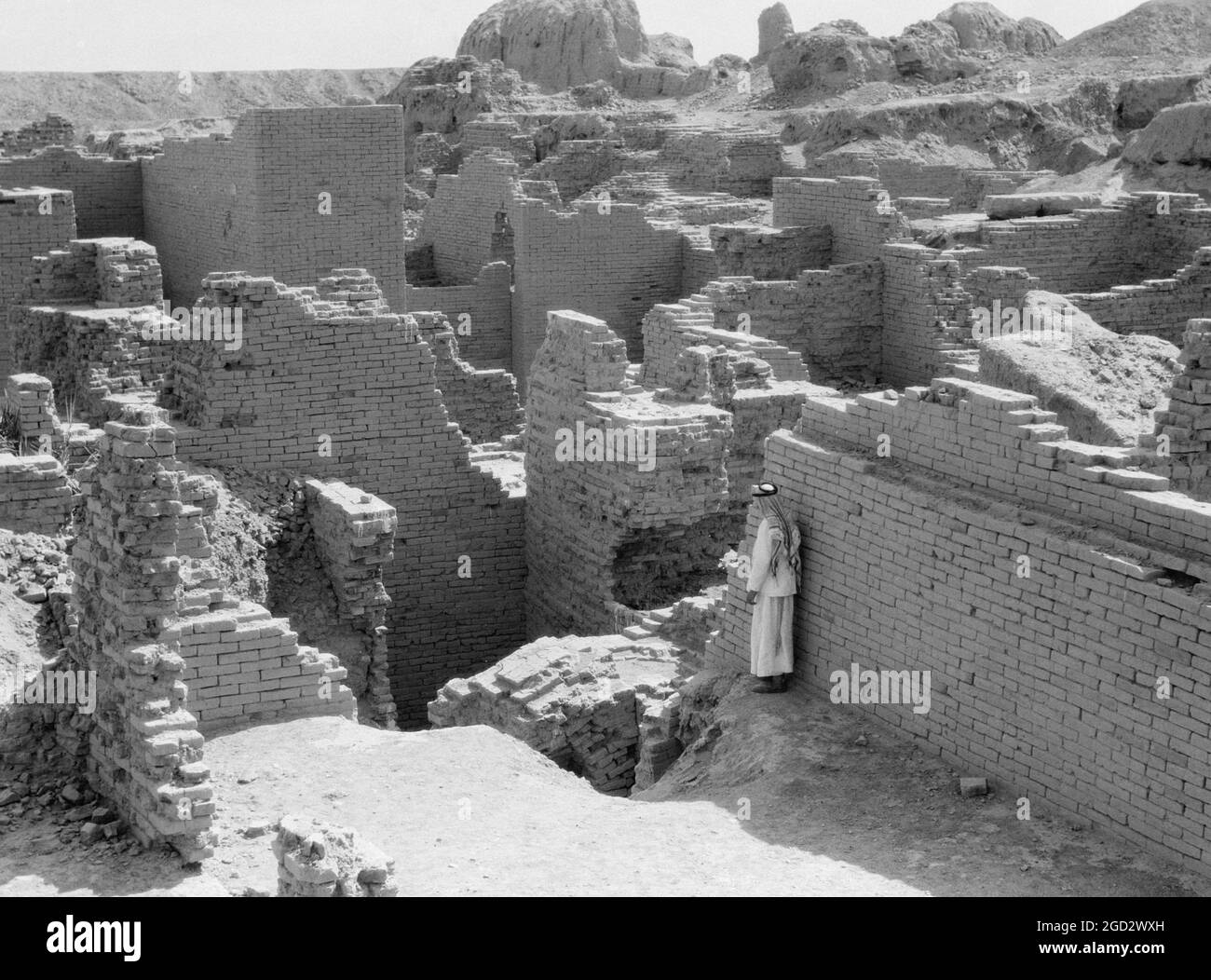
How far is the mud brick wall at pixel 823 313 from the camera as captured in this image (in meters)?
18.6

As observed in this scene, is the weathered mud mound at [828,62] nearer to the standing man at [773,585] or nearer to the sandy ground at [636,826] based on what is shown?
the standing man at [773,585]

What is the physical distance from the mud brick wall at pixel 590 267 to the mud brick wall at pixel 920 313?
144 inches

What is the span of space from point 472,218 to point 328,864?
58.6ft

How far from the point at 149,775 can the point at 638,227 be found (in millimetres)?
14908

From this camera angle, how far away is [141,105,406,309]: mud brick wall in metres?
18.5

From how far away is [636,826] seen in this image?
855 centimetres

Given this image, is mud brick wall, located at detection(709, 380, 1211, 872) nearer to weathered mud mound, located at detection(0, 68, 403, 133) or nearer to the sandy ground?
the sandy ground

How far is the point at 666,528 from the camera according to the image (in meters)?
13.2

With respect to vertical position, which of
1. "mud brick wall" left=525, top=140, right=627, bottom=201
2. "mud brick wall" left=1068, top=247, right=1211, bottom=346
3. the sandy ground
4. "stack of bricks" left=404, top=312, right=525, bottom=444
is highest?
"mud brick wall" left=525, top=140, right=627, bottom=201

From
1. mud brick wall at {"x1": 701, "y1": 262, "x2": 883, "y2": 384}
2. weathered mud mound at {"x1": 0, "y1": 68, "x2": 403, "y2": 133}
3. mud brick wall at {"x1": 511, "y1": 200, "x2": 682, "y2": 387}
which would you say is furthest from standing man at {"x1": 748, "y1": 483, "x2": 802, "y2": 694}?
weathered mud mound at {"x1": 0, "y1": 68, "x2": 403, "y2": 133}

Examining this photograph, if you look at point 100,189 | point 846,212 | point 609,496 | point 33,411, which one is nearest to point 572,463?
point 609,496

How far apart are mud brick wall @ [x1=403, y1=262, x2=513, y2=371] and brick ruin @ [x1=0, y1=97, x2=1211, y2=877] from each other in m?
0.05
